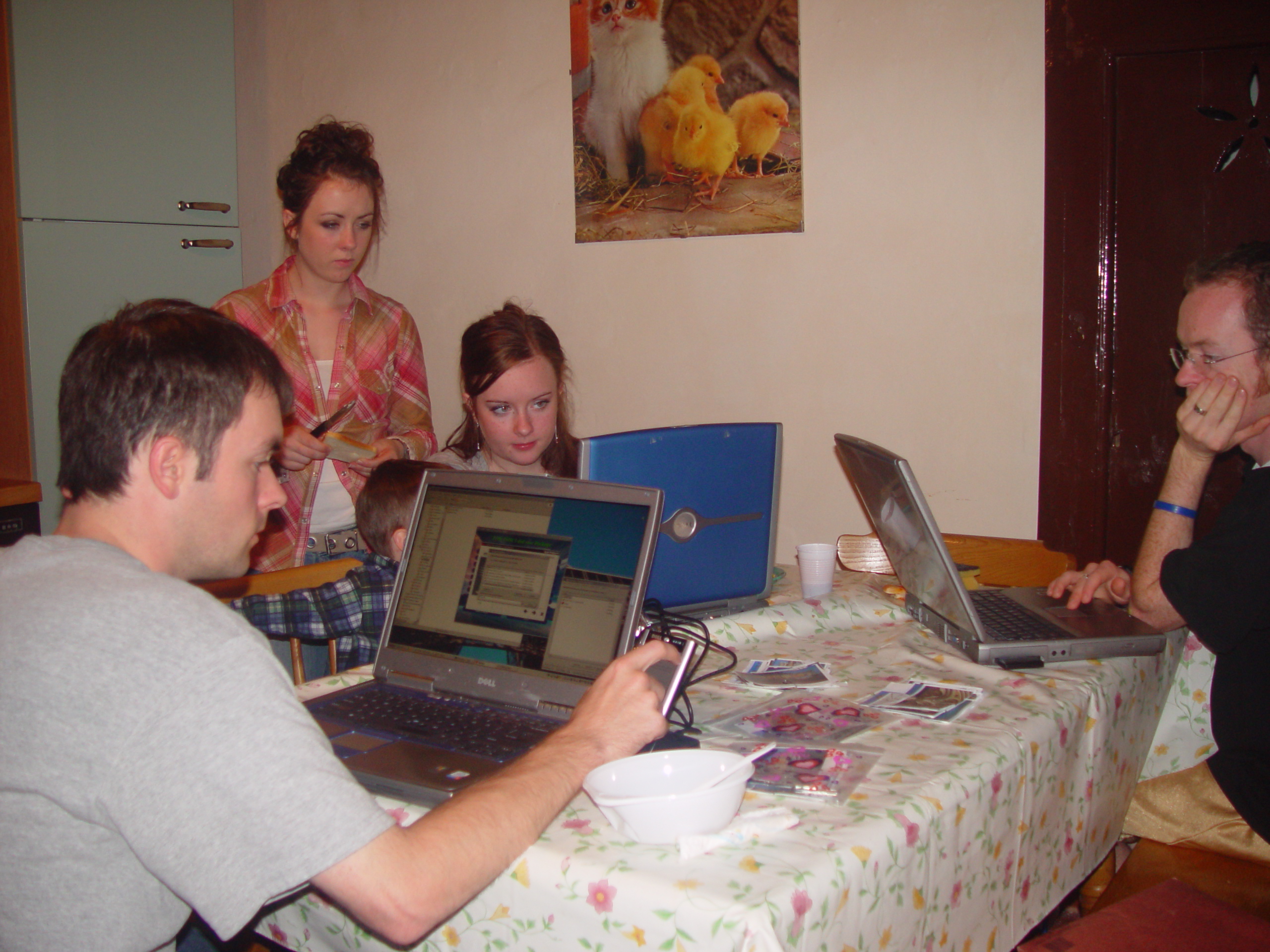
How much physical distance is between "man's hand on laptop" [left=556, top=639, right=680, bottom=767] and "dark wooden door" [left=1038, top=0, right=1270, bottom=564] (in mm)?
1630

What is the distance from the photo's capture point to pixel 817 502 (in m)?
2.58

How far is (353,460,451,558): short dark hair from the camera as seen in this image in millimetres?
1700

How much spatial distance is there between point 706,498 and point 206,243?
2.19m

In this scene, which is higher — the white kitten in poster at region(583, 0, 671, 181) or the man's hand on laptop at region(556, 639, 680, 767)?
the white kitten in poster at region(583, 0, 671, 181)

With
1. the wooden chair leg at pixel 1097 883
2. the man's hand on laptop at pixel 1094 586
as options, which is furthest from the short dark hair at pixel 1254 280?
the wooden chair leg at pixel 1097 883

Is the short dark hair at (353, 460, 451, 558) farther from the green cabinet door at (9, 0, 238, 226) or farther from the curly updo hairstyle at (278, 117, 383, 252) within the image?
the green cabinet door at (9, 0, 238, 226)

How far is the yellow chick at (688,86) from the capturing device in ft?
8.39

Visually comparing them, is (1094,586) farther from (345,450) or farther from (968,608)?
(345,450)

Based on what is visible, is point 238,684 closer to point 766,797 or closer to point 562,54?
point 766,797

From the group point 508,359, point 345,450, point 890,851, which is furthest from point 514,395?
point 890,851

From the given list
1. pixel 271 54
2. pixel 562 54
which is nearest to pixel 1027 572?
pixel 562 54

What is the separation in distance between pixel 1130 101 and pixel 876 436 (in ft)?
3.10

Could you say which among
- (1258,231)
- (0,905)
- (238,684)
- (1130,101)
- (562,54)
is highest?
(562,54)

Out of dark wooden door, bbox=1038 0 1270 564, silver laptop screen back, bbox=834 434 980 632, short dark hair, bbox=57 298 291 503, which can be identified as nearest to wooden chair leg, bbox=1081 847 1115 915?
silver laptop screen back, bbox=834 434 980 632
